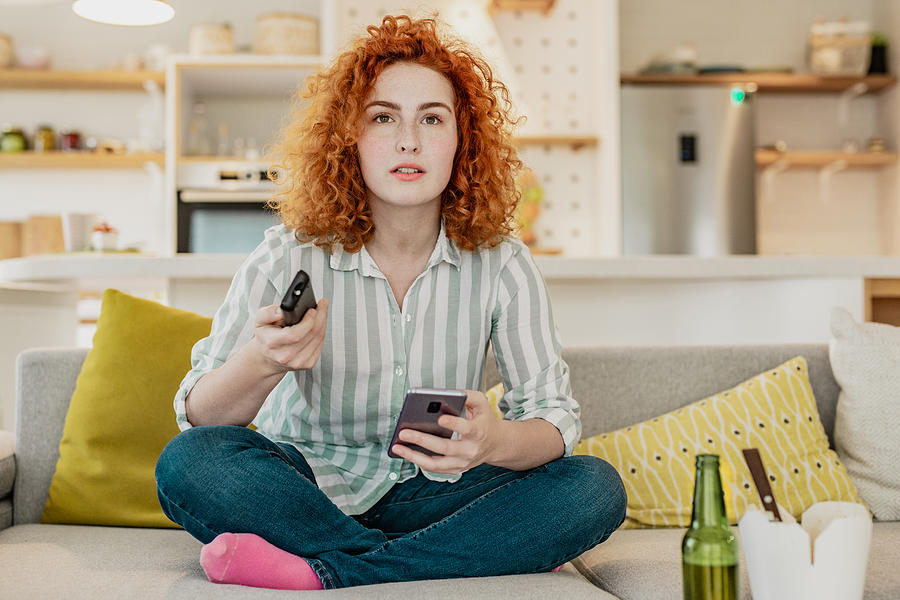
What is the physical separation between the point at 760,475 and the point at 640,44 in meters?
4.36

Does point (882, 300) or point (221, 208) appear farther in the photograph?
point (221, 208)

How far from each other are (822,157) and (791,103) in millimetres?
424

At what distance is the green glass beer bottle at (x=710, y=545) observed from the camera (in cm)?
98

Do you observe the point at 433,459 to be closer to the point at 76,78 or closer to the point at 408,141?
the point at 408,141

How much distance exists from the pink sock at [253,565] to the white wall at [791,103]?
14.1 feet

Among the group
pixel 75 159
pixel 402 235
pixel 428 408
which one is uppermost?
pixel 75 159

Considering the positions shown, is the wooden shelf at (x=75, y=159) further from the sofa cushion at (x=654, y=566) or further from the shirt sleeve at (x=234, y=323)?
the sofa cushion at (x=654, y=566)

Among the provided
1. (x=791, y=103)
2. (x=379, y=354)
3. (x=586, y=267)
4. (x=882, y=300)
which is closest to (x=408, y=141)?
(x=379, y=354)

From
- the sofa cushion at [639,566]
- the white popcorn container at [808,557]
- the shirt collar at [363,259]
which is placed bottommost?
the sofa cushion at [639,566]

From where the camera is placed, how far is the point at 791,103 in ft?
16.8

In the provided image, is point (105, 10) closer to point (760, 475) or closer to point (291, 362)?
point (291, 362)

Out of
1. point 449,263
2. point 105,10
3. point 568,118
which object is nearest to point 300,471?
point 449,263

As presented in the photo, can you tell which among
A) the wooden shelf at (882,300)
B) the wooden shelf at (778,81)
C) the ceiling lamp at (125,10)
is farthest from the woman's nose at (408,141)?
the wooden shelf at (778,81)

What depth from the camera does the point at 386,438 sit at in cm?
148
